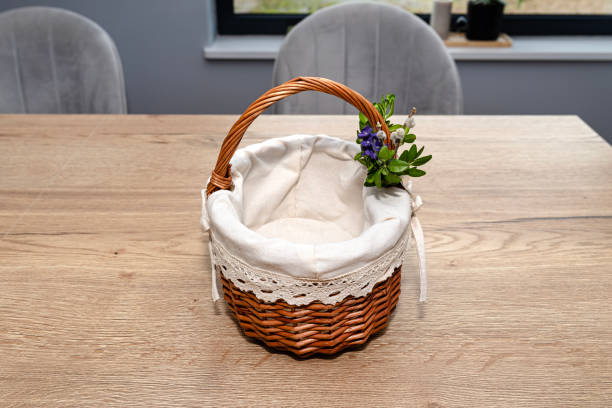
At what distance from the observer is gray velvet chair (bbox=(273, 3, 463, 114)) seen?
1215 millimetres

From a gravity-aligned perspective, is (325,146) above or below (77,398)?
above

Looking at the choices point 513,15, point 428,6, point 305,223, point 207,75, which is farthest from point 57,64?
point 513,15

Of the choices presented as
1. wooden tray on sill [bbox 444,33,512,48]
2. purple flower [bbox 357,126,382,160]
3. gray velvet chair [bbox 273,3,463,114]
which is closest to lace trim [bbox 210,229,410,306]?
purple flower [bbox 357,126,382,160]

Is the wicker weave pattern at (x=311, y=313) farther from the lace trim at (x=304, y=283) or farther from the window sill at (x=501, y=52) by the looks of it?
the window sill at (x=501, y=52)

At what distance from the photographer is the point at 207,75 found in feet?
6.25

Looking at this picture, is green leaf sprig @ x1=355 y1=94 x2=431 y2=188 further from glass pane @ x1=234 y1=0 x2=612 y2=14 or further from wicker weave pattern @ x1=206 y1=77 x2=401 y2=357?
glass pane @ x1=234 y1=0 x2=612 y2=14

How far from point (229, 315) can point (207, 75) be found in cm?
145

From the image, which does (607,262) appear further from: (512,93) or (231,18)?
(231,18)

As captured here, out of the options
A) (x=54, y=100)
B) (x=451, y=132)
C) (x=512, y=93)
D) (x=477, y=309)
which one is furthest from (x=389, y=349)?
(x=512, y=93)

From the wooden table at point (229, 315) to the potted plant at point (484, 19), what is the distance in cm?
100

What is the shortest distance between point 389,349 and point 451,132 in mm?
601

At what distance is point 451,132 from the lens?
1.04 meters

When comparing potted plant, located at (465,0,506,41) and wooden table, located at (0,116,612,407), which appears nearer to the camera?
wooden table, located at (0,116,612,407)

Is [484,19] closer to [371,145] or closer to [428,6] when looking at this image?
[428,6]
